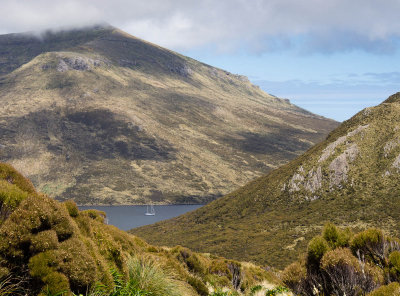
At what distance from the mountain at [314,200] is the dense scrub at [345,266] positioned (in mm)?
68781

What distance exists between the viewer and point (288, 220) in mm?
117125

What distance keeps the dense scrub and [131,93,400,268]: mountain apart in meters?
68.8

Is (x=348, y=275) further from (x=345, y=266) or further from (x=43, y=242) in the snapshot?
(x=43, y=242)

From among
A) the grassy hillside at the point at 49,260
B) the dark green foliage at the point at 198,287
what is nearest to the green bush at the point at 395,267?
the dark green foliage at the point at 198,287

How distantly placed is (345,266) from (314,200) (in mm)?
111721

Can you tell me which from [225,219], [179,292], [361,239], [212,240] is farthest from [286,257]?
[179,292]

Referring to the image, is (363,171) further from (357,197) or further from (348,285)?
(348,285)

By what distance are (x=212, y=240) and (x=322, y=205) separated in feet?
115

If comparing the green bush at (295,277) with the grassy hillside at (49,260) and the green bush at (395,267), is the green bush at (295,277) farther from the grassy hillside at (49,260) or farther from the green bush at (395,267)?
the grassy hillside at (49,260)

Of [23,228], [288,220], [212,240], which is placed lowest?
[212,240]

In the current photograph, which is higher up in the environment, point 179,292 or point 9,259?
point 9,259

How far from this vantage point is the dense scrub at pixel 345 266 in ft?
48.5

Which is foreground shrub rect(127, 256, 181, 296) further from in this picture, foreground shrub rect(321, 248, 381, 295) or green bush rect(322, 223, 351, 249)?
green bush rect(322, 223, 351, 249)

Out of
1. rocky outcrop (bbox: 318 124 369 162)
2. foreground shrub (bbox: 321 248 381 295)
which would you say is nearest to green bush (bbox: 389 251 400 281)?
foreground shrub (bbox: 321 248 381 295)
